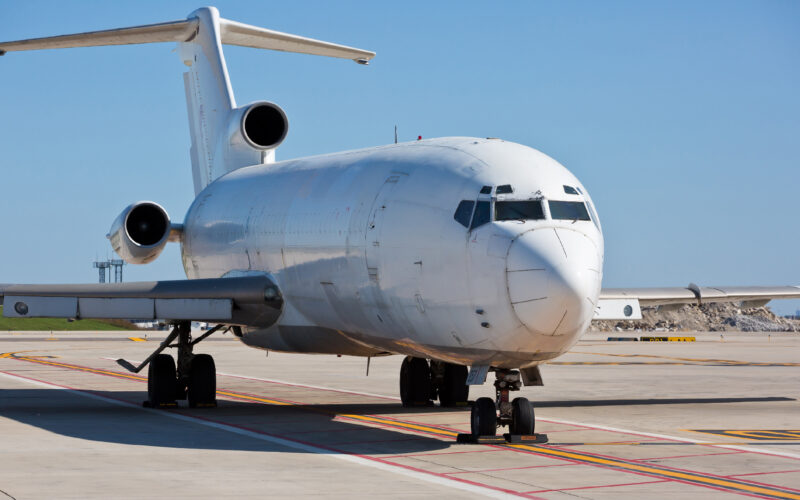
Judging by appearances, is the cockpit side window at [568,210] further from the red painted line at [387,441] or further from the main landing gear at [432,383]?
the main landing gear at [432,383]

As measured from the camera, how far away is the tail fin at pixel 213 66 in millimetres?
26519

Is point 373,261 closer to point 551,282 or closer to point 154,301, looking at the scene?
point 551,282

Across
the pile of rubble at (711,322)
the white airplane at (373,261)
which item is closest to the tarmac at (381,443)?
the white airplane at (373,261)

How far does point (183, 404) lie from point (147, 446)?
7465 mm

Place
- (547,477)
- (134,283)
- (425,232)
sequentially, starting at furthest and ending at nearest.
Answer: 1. (134,283)
2. (425,232)
3. (547,477)

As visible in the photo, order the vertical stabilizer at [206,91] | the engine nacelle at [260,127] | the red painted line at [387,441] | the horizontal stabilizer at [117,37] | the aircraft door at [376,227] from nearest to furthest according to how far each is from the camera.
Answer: the red painted line at [387,441], the aircraft door at [376,227], the horizontal stabilizer at [117,37], the engine nacelle at [260,127], the vertical stabilizer at [206,91]

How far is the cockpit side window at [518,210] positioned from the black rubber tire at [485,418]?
2319 mm

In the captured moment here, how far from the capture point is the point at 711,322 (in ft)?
404

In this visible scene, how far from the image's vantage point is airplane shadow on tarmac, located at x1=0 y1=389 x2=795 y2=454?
48.4 ft

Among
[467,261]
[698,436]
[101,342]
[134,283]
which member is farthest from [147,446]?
[101,342]

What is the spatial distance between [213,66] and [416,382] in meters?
11.3

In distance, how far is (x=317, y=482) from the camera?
1135cm

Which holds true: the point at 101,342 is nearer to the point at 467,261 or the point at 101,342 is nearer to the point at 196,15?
the point at 196,15

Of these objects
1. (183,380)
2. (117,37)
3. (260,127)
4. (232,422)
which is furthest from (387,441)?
(117,37)
